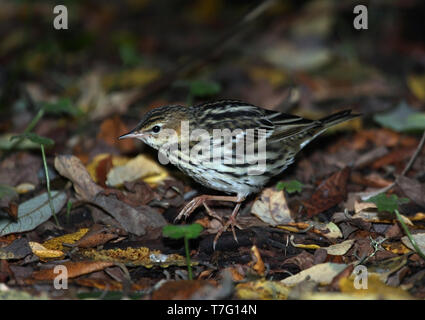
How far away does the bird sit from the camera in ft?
16.4

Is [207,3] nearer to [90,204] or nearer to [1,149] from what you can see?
Answer: [1,149]

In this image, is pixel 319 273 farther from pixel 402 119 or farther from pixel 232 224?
pixel 402 119

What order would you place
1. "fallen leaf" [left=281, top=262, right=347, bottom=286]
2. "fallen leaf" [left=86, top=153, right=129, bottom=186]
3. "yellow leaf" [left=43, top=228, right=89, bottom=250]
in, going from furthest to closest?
"fallen leaf" [left=86, top=153, right=129, bottom=186]
"yellow leaf" [left=43, top=228, right=89, bottom=250]
"fallen leaf" [left=281, top=262, right=347, bottom=286]

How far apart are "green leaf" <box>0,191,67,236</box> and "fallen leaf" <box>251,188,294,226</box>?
185 centimetres

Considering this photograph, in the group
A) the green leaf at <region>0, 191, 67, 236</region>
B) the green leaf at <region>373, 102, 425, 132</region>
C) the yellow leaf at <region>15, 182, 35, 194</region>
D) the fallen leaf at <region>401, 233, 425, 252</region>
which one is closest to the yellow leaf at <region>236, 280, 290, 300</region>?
the fallen leaf at <region>401, 233, 425, 252</region>

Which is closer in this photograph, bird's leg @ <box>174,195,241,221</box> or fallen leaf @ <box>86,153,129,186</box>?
bird's leg @ <box>174,195,241,221</box>

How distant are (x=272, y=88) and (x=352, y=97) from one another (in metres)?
1.13

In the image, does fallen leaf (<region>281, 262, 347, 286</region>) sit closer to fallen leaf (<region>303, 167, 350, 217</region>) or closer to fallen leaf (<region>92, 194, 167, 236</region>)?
fallen leaf (<region>303, 167, 350, 217</region>)

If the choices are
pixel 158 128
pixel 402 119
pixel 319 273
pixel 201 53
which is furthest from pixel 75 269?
pixel 402 119

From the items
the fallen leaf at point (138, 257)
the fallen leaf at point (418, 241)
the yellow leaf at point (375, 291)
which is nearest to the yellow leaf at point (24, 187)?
the fallen leaf at point (138, 257)

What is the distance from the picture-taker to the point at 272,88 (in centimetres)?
798

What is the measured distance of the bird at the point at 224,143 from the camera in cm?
500

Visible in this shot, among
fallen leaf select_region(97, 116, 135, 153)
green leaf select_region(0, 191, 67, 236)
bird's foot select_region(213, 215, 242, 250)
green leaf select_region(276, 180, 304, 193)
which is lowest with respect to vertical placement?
bird's foot select_region(213, 215, 242, 250)

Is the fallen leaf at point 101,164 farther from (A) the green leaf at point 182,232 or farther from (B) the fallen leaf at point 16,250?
(A) the green leaf at point 182,232
